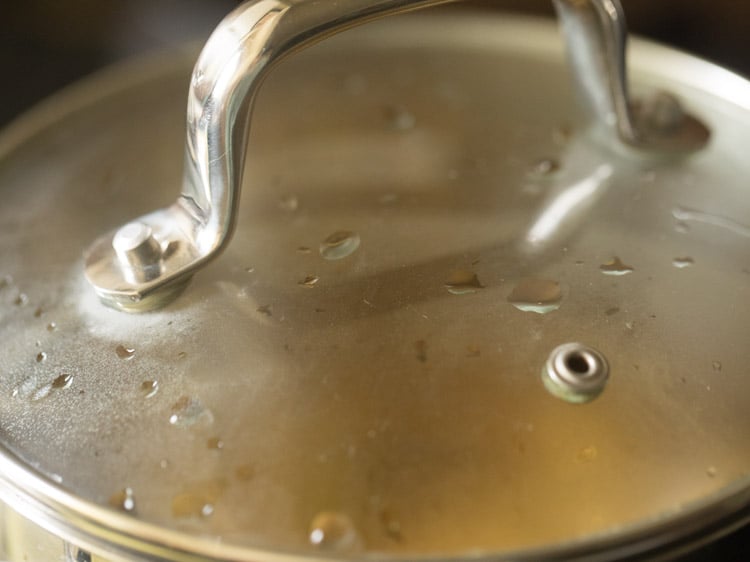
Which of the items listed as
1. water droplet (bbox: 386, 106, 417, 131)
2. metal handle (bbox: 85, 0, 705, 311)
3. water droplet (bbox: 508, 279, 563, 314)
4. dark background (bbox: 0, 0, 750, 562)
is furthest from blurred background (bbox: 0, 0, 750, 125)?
water droplet (bbox: 508, 279, 563, 314)

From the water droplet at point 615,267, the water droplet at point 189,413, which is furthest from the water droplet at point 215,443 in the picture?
the water droplet at point 615,267

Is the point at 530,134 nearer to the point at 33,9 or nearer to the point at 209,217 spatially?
the point at 209,217

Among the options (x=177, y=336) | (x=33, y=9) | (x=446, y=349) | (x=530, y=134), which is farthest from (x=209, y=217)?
(x=33, y=9)

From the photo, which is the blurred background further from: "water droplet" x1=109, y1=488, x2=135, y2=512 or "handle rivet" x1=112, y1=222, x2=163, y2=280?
"water droplet" x1=109, y1=488, x2=135, y2=512

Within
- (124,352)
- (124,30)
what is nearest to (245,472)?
(124,352)

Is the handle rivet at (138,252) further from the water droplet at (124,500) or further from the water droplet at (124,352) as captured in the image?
the water droplet at (124,500)

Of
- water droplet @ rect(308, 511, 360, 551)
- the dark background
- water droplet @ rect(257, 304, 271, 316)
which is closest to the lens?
water droplet @ rect(308, 511, 360, 551)

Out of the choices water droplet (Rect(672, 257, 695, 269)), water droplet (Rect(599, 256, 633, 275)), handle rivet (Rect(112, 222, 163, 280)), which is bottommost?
water droplet (Rect(672, 257, 695, 269))
